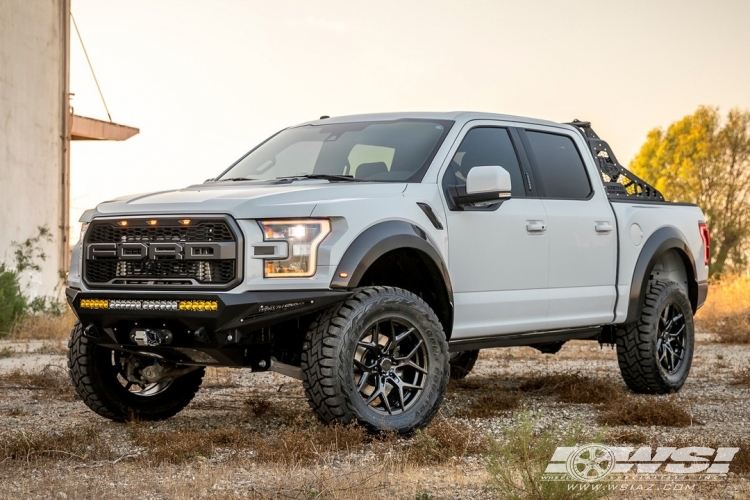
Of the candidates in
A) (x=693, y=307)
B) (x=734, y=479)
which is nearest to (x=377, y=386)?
(x=734, y=479)

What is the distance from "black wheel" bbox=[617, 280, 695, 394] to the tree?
2339cm

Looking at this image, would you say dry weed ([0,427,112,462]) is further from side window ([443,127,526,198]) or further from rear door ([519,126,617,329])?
rear door ([519,126,617,329])

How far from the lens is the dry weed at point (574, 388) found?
27.4 ft

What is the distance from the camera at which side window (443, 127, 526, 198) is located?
710cm

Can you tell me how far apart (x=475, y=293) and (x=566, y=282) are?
103 centimetres

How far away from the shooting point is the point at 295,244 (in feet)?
19.2

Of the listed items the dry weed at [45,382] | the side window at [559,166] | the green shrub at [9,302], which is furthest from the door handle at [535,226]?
the green shrub at [9,302]

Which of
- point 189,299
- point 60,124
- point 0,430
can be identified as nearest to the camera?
point 189,299

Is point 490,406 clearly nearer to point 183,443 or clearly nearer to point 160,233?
point 183,443

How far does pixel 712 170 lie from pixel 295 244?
30.2 meters

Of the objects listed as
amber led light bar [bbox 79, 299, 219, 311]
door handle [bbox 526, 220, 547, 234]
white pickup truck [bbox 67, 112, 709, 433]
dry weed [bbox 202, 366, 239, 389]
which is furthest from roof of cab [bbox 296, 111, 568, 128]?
dry weed [bbox 202, 366, 239, 389]

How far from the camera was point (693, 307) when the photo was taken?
31.0 feet

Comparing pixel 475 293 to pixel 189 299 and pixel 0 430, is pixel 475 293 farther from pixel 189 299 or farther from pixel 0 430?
pixel 0 430

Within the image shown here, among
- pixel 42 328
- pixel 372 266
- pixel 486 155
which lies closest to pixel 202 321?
pixel 372 266
